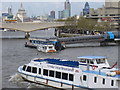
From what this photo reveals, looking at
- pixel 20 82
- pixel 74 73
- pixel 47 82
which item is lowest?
pixel 20 82

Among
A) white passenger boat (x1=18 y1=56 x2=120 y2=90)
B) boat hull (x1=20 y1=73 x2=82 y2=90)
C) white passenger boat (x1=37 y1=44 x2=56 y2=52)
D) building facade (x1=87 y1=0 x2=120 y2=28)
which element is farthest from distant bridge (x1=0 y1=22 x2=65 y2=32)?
boat hull (x1=20 y1=73 x2=82 y2=90)

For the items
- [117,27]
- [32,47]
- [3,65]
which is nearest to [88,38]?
[32,47]

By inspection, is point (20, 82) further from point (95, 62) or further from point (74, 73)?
point (95, 62)

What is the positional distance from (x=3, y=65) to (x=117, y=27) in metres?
61.6

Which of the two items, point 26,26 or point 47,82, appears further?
point 26,26

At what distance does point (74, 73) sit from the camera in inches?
670

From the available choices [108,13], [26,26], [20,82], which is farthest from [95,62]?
[108,13]

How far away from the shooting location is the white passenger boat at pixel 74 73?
52.4 ft

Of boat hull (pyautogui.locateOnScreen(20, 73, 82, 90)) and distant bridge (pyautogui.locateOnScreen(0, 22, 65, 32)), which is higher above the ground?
distant bridge (pyautogui.locateOnScreen(0, 22, 65, 32))

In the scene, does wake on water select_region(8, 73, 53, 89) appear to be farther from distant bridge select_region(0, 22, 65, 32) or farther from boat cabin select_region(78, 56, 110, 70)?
distant bridge select_region(0, 22, 65, 32)

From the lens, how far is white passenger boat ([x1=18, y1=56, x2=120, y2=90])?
16.0 meters

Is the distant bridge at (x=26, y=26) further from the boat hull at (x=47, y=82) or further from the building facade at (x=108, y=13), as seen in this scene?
the boat hull at (x=47, y=82)

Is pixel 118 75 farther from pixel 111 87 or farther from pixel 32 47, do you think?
pixel 32 47

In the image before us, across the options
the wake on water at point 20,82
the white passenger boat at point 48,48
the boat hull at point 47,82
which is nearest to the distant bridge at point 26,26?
the white passenger boat at point 48,48
